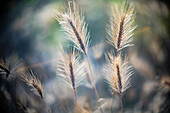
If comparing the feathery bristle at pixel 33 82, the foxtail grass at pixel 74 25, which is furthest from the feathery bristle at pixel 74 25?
the feathery bristle at pixel 33 82

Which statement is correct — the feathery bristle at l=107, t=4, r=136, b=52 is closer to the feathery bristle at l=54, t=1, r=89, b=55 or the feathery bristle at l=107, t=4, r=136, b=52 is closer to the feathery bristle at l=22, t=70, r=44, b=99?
the feathery bristle at l=54, t=1, r=89, b=55

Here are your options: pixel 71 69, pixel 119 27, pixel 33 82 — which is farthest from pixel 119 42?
pixel 33 82

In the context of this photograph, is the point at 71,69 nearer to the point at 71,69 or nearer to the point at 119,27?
the point at 71,69

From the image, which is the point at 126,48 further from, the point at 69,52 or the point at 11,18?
the point at 11,18

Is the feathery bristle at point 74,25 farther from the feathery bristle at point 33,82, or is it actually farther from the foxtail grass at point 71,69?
the feathery bristle at point 33,82

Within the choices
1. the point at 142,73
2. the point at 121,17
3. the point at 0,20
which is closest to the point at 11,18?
the point at 0,20

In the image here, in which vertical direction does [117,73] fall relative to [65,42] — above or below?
below
